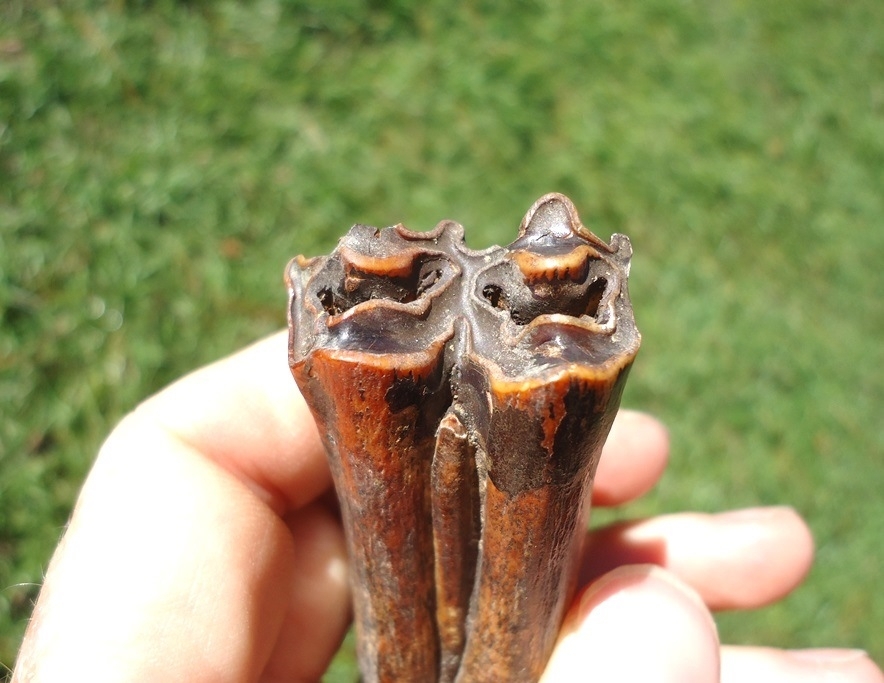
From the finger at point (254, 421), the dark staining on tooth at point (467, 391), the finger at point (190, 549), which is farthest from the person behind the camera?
the finger at point (254, 421)

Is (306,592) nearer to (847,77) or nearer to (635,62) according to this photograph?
(635,62)

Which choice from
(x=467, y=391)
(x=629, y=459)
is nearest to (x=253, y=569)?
(x=467, y=391)

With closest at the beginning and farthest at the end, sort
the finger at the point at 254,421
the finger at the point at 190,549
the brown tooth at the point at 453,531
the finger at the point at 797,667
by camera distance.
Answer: the brown tooth at the point at 453,531
the finger at the point at 190,549
the finger at the point at 254,421
the finger at the point at 797,667

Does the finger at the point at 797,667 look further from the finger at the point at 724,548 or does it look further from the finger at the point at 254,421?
the finger at the point at 254,421

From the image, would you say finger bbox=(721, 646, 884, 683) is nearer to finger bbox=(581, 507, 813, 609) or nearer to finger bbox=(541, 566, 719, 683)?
finger bbox=(581, 507, 813, 609)

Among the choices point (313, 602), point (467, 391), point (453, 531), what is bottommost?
point (313, 602)

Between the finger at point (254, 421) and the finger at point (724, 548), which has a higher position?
the finger at point (254, 421)

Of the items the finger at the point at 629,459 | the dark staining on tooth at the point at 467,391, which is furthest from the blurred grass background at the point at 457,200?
the dark staining on tooth at the point at 467,391

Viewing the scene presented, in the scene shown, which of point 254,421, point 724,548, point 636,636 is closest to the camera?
point 636,636

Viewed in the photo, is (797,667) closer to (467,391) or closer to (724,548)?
(724,548)
